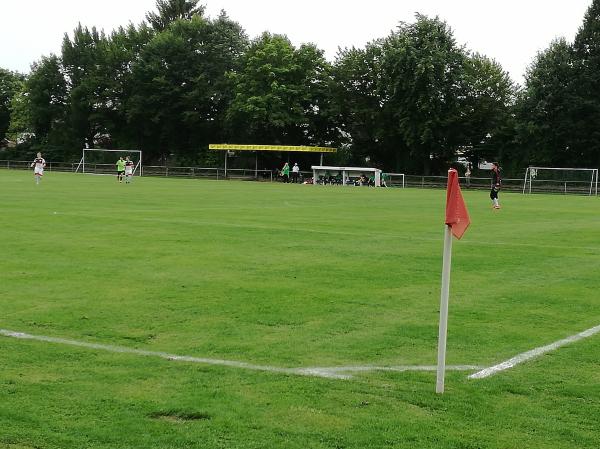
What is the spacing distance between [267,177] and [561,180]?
26878 millimetres

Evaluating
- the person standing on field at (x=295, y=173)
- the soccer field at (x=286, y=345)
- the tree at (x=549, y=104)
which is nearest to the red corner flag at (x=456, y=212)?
the soccer field at (x=286, y=345)

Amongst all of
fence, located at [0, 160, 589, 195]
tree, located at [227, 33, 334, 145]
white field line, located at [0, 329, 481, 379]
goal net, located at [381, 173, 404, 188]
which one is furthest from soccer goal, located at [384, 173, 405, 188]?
white field line, located at [0, 329, 481, 379]

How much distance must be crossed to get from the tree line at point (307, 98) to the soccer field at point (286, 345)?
173 feet

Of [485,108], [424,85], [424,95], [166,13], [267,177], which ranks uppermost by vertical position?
[166,13]

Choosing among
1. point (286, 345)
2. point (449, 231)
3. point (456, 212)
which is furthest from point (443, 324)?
point (286, 345)

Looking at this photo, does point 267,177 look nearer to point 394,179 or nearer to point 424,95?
point 394,179

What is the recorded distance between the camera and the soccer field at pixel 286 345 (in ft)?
16.2

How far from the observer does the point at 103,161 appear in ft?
253

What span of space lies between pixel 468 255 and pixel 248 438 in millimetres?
9931

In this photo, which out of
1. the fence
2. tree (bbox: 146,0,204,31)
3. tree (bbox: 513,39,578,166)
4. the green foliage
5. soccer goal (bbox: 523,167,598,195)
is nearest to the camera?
soccer goal (bbox: 523,167,598,195)

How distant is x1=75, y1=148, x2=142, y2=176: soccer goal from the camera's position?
7519cm

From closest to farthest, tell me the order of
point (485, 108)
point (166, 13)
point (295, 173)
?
point (485, 108) → point (295, 173) → point (166, 13)

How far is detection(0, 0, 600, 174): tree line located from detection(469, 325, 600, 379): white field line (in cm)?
5863

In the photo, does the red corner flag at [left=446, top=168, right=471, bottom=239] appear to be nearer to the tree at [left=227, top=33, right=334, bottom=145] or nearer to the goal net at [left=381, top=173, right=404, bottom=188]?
the goal net at [left=381, top=173, right=404, bottom=188]
